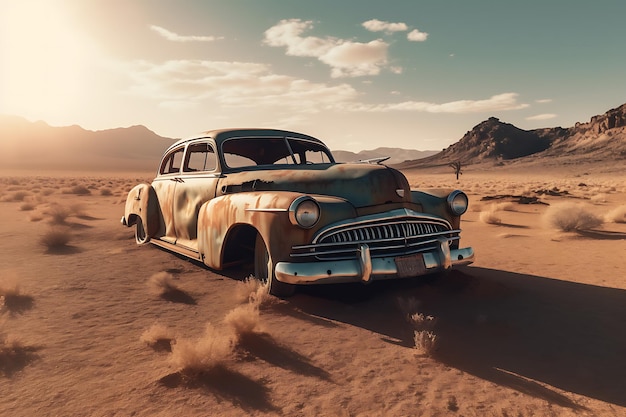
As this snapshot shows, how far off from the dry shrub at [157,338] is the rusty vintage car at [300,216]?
1.04 m

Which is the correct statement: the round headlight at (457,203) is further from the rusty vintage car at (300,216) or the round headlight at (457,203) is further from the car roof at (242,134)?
the car roof at (242,134)

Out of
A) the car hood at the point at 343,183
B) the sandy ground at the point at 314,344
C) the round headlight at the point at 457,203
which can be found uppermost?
the car hood at the point at 343,183

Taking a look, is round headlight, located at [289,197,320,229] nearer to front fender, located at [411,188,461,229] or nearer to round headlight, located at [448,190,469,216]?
front fender, located at [411,188,461,229]

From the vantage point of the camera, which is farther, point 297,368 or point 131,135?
point 131,135

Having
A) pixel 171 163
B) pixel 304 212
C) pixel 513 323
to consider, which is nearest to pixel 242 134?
pixel 171 163

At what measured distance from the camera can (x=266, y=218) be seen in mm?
3816

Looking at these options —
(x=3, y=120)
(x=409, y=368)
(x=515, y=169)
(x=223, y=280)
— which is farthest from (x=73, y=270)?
(x=3, y=120)

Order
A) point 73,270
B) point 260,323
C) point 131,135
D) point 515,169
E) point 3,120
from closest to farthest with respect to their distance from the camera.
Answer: point 260,323 < point 73,270 < point 515,169 < point 3,120 < point 131,135

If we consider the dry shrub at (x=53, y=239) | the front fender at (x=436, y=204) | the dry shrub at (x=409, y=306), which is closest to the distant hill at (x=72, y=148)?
the dry shrub at (x=53, y=239)

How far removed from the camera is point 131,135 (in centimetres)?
19462

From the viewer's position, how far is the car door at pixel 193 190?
5.21 meters

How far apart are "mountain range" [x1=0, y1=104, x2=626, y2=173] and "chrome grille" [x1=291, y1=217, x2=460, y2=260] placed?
9313cm

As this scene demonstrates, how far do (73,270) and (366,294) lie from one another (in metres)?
4.11

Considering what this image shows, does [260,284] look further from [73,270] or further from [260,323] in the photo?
[73,270]
